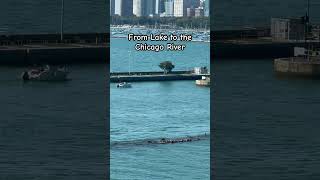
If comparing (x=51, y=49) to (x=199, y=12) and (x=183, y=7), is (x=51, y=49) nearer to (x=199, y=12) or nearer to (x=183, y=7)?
(x=199, y=12)

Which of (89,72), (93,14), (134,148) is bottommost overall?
(134,148)

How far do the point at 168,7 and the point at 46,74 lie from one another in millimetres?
11593

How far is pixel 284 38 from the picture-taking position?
9.19m

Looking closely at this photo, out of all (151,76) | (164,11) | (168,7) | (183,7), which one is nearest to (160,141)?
(183,7)

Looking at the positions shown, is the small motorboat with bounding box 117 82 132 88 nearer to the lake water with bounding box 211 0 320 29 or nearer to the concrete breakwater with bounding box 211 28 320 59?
the lake water with bounding box 211 0 320 29

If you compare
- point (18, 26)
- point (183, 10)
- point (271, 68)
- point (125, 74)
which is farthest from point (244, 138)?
point (125, 74)

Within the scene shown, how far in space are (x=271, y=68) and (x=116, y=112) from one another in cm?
1013

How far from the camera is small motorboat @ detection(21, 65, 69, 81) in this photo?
8555mm

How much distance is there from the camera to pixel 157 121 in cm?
1941

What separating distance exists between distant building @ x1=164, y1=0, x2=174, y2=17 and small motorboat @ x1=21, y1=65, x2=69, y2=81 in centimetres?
937

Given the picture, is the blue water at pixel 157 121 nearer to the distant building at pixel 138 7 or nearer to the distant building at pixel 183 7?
the distant building at pixel 138 7

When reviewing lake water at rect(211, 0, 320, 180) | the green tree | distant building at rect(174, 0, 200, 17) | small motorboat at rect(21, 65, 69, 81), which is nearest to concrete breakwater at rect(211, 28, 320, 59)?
lake water at rect(211, 0, 320, 180)

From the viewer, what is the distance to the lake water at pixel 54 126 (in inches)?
339

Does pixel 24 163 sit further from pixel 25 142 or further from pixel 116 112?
pixel 116 112
